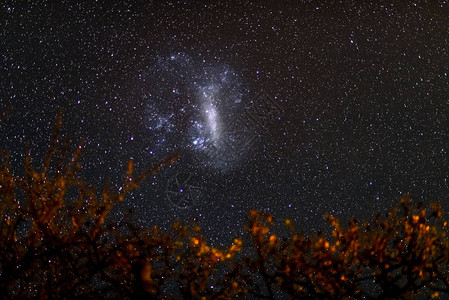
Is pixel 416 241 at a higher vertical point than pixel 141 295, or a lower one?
higher

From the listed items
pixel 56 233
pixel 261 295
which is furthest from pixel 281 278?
pixel 56 233

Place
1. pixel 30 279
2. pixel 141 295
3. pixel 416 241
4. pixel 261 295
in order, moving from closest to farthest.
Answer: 1. pixel 141 295
2. pixel 261 295
3. pixel 30 279
4. pixel 416 241

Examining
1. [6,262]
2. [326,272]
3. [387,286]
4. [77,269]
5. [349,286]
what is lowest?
[387,286]

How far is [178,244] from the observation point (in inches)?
402

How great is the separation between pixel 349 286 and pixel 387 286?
5.81 feet

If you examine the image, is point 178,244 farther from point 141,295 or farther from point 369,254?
point 141,295

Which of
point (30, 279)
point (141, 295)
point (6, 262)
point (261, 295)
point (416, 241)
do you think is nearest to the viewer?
point (141, 295)

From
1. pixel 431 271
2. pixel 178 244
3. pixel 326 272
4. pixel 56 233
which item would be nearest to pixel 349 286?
pixel 326 272

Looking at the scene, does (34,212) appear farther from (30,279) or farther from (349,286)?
(349,286)

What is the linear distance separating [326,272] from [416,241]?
2146mm

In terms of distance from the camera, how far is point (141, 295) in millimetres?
4762

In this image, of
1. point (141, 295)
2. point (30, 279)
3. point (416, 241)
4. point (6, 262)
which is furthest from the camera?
point (416, 241)

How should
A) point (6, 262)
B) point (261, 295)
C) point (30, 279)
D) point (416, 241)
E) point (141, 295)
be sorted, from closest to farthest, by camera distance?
point (141, 295) < point (6, 262) < point (261, 295) < point (30, 279) < point (416, 241)

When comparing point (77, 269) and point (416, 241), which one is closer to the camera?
point (77, 269)
